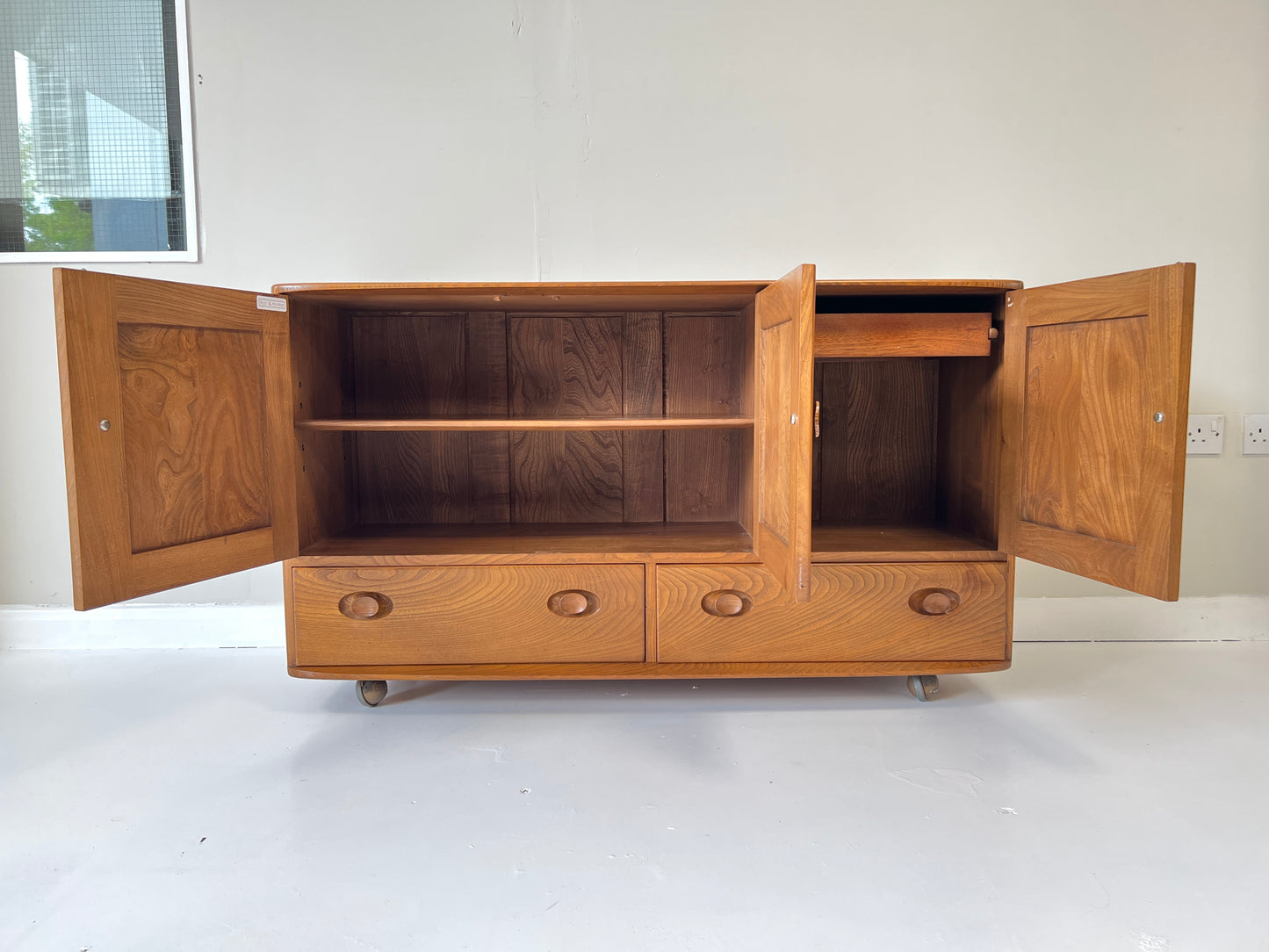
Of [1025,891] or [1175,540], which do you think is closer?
[1025,891]

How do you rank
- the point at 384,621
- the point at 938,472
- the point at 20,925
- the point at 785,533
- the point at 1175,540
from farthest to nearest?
1. the point at 938,472
2. the point at 384,621
3. the point at 785,533
4. the point at 1175,540
5. the point at 20,925

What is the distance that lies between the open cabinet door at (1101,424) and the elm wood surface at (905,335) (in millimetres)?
73

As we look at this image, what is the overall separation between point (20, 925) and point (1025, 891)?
4.87 feet

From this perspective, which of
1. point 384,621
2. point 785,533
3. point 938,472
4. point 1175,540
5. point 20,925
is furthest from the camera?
point 938,472

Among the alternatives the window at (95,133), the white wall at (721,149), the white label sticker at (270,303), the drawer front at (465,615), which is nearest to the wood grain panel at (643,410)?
the white wall at (721,149)

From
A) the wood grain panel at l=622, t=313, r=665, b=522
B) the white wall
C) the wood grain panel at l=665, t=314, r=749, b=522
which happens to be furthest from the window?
the wood grain panel at l=665, t=314, r=749, b=522

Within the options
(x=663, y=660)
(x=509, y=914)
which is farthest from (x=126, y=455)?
(x=663, y=660)

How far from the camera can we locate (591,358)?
2031 mm

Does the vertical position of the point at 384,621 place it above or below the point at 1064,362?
below

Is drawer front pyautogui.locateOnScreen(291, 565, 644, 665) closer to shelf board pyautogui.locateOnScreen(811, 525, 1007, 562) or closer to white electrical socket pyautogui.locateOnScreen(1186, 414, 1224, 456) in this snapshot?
shelf board pyautogui.locateOnScreen(811, 525, 1007, 562)

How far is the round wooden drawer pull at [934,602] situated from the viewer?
1624mm

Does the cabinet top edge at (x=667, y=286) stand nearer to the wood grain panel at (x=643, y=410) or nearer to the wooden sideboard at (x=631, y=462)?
the wooden sideboard at (x=631, y=462)

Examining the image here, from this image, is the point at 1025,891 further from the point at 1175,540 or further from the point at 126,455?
the point at 126,455

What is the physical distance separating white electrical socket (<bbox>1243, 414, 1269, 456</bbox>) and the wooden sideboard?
983mm
